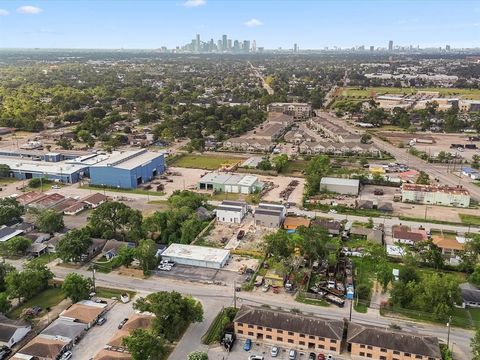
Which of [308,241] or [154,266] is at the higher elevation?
[308,241]

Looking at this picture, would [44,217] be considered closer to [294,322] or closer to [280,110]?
[294,322]

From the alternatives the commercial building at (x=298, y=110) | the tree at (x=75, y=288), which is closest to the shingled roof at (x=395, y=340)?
the tree at (x=75, y=288)

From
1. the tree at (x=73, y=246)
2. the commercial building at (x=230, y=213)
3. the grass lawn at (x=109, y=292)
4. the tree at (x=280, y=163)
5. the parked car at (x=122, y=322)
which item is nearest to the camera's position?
the parked car at (x=122, y=322)

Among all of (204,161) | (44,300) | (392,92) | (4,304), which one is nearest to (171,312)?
(44,300)

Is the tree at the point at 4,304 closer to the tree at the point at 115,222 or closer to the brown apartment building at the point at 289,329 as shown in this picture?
the tree at the point at 115,222

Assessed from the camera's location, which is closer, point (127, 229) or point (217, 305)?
point (217, 305)

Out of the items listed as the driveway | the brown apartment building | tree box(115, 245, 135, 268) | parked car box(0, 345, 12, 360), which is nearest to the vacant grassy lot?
tree box(115, 245, 135, 268)

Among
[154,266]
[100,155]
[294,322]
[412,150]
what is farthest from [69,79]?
[294,322]
